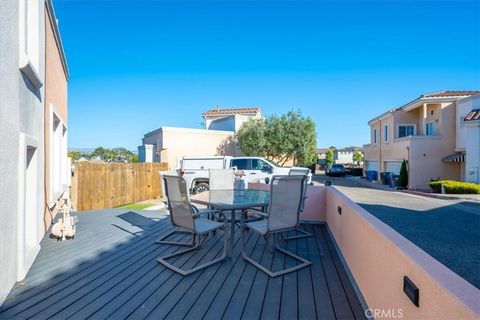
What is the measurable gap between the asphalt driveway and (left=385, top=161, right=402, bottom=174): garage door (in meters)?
6.97

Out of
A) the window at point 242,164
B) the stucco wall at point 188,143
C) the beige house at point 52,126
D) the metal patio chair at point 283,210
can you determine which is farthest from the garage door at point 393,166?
the beige house at point 52,126

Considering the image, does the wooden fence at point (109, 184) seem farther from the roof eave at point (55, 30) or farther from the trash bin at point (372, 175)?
the trash bin at point (372, 175)

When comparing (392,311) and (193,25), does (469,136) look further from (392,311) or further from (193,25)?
(392,311)

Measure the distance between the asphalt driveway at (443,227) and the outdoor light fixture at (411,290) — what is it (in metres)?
3.51

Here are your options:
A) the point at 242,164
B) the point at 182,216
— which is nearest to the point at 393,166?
the point at 242,164

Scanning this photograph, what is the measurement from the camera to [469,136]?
14992 millimetres

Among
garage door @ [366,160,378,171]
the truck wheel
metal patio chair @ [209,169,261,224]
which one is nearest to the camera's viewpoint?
metal patio chair @ [209,169,261,224]

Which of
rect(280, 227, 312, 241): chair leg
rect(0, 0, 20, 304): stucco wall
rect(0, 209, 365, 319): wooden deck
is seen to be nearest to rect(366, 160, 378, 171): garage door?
rect(280, 227, 312, 241): chair leg

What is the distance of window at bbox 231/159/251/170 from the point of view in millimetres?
12945

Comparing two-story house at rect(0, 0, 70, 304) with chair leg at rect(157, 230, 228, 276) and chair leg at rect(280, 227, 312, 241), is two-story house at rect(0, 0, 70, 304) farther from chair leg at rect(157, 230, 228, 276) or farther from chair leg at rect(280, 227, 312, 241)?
chair leg at rect(280, 227, 312, 241)

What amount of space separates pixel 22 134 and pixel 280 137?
61.0 ft

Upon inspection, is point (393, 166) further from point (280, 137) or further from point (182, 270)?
point (182, 270)

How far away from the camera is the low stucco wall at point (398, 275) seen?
1246 mm

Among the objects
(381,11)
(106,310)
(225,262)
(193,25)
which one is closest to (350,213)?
(225,262)
